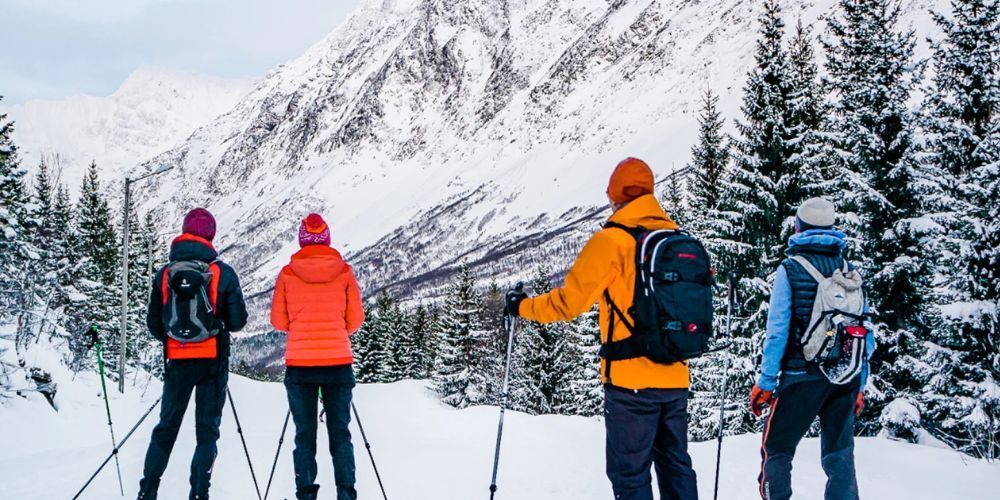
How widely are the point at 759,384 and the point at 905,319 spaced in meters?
11.4

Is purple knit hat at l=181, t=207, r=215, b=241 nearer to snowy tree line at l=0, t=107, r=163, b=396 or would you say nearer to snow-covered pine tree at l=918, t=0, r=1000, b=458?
snowy tree line at l=0, t=107, r=163, b=396

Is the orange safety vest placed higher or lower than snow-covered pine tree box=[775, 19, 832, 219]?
lower

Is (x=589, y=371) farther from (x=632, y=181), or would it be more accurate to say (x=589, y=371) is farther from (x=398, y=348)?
(x=632, y=181)

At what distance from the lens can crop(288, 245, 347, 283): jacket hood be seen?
17.6 feet

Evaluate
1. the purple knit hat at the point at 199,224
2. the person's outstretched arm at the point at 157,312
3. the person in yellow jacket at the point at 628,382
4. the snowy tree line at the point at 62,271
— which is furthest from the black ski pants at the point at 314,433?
the snowy tree line at the point at 62,271

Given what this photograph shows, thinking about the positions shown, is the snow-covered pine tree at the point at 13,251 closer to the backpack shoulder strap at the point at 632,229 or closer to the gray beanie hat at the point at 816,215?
the backpack shoulder strap at the point at 632,229

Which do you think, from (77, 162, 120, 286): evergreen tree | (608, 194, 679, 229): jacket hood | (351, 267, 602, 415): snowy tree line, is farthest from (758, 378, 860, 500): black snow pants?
(77, 162, 120, 286): evergreen tree

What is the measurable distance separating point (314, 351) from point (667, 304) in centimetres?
295

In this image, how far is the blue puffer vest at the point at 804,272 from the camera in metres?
4.64

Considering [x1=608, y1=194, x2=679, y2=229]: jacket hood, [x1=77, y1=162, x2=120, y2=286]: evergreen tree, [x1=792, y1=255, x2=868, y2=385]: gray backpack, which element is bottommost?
[x1=792, y1=255, x2=868, y2=385]: gray backpack

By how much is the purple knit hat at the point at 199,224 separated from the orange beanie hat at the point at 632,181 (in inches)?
135

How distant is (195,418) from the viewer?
5.41 m

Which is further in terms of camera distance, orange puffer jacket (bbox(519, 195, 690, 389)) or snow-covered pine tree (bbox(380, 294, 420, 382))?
snow-covered pine tree (bbox(380, 294, 420, 382))

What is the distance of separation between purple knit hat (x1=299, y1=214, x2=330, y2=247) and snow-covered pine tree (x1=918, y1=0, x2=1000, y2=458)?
11.2 meters
